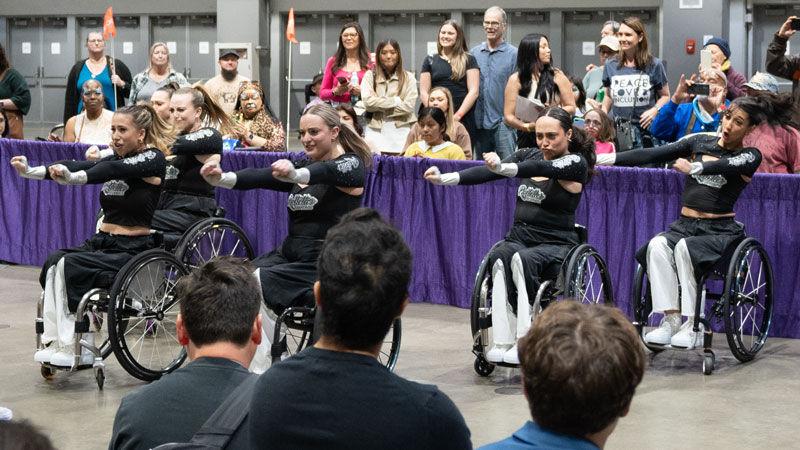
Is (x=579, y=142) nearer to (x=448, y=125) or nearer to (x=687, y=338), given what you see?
(x=687, y=338)

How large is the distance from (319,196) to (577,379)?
3.52 m

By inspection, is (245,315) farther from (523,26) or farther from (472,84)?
(523,26)

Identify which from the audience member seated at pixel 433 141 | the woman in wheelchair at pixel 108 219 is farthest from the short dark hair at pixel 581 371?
the audience member seated at pixel 433 141

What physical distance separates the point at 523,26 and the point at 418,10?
165cm

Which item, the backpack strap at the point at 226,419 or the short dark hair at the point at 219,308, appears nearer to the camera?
the backpack strap at the point at 226,419

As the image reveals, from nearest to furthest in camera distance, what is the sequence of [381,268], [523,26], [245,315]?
[381,268], [245,315], [523,26]

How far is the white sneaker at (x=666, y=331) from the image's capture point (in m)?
5.57

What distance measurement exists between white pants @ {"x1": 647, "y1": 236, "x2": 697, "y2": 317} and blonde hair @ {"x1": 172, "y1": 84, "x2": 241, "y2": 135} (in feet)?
8.97

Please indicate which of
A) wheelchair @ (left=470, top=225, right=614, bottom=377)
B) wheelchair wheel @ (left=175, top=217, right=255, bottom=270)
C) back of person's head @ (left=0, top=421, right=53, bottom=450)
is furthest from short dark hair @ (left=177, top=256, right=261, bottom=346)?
wheelchair wheel @ (left=175, top=217, right=255, bottom=270)

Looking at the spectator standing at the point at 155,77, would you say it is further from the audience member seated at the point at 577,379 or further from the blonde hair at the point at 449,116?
the audience member seated at the point at 577,379

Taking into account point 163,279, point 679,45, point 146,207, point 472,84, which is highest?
point 679,45

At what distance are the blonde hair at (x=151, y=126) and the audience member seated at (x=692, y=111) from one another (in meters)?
3.04

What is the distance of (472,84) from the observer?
8062 millimetres

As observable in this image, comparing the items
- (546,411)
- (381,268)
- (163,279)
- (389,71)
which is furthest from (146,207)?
(546,411)
